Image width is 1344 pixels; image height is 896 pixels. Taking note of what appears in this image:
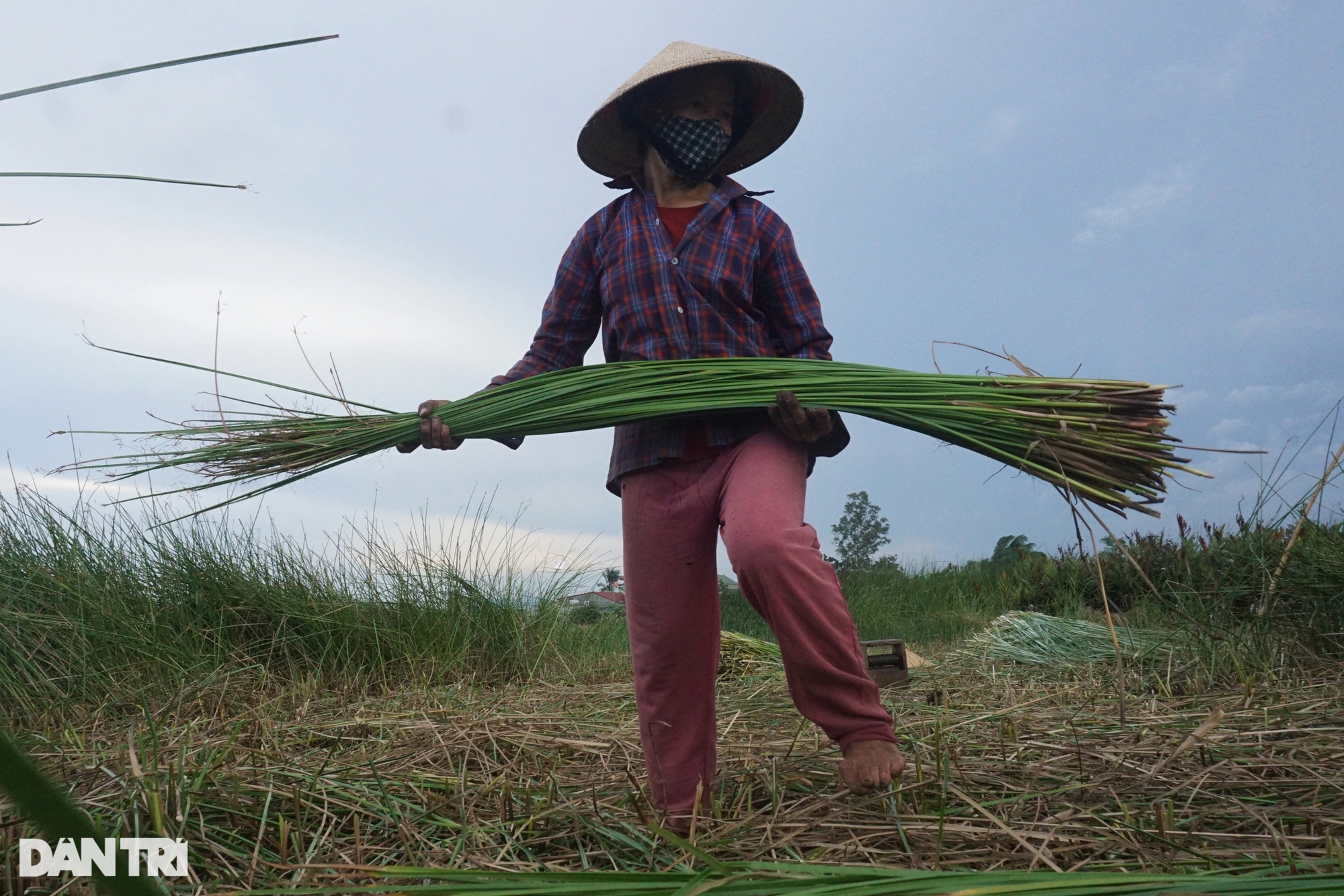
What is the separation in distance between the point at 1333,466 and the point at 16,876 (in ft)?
10.9

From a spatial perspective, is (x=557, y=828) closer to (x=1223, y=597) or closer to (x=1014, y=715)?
(x=1014, y=715)

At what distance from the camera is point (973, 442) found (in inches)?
85.8

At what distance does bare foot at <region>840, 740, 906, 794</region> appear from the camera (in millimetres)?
1972

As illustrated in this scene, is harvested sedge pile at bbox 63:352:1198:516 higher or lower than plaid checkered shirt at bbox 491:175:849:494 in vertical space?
lower

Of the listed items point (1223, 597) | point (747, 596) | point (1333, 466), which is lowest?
point (1223, 597)

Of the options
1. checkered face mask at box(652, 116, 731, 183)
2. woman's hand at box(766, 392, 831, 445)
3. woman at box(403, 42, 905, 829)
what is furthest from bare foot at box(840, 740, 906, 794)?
checkered face mask at box(652, 116, 731, 183)

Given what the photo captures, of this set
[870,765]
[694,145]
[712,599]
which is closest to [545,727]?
[712,599]

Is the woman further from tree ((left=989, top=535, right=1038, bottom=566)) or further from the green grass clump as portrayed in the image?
tree ((left=989, top=535, right=1038, bottom=566))

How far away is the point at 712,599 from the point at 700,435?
0.41 m

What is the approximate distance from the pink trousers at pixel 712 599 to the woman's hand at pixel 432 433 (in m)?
0.46

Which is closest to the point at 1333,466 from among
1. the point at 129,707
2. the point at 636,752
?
the point at 636,752

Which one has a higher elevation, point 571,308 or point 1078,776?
point 571,308

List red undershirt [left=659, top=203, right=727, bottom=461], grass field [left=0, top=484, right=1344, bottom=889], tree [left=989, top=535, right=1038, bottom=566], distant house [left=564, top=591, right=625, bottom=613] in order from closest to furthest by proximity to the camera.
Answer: grass field [left=0, top=484, right=1344, bottom=889], red undershirt [left=659, top=203, right=727, bottom=461], distant house [left=564, top=591, right=625, bottom=613], tree [left=989, top=535, right=1038, bottom=566]

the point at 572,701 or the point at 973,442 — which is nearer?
the point at 973,442
